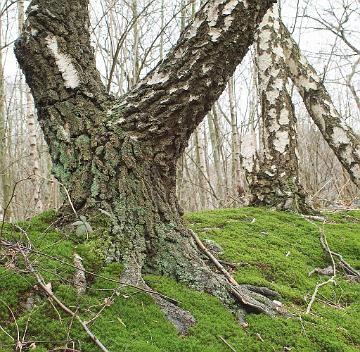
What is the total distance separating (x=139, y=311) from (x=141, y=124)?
1.02 meters

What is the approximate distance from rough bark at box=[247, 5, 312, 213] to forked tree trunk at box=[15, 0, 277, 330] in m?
2.46

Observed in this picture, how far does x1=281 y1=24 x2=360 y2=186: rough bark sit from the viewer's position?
488cm

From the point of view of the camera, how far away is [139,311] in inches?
72.3

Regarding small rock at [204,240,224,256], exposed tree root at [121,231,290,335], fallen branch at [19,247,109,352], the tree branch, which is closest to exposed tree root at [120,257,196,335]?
exposed tree root at [121,231,290,335]

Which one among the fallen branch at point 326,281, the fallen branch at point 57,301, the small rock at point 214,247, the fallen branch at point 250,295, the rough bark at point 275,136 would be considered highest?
the rough bark at point 275,136

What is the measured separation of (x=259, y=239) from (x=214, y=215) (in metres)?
0.87

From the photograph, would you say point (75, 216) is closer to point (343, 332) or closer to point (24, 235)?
point (24, 235)

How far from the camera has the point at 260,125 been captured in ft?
16.2

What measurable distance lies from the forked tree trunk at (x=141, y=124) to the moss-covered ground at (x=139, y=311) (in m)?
0.16

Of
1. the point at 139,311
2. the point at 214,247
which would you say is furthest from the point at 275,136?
the point at 139,311

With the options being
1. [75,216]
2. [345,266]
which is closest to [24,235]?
[75,216]

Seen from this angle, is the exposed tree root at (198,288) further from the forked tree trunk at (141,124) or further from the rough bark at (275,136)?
the rough bark at (275,136)

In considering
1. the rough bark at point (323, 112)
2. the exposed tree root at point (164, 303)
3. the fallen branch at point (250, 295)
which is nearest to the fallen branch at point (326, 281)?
the fallen branch at point (250, 295)

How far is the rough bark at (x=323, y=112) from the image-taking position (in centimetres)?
488
